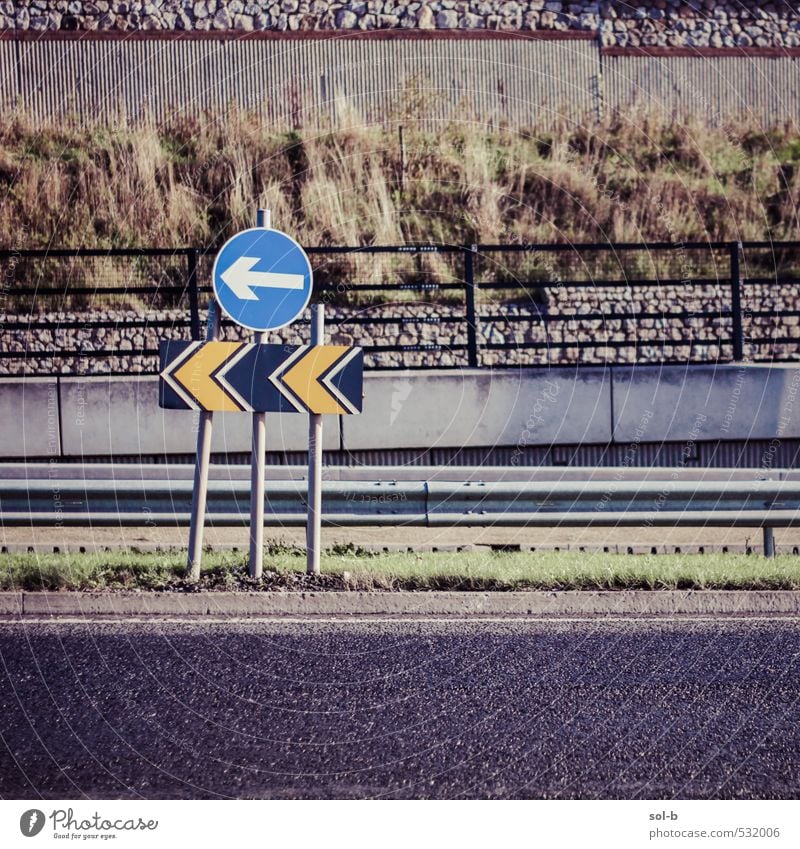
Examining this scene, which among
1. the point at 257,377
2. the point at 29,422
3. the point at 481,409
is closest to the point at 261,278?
the point at 257,377

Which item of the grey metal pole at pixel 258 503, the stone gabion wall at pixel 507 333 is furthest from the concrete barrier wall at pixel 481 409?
the grey metal pole at pixel 258 503

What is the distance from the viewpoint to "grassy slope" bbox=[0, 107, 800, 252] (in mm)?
16219

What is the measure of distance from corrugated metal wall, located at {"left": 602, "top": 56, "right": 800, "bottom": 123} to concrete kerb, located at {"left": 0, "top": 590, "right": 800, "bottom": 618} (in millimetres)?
14706

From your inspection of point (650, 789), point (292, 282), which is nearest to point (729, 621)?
point (650, 789)

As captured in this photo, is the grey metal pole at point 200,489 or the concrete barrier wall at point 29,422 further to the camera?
the concrete barrier wall at point 29,422

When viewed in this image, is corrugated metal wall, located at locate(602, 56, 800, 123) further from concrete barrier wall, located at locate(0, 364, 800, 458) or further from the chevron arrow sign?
the chevron arrow sign

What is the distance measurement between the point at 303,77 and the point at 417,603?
46.0ft

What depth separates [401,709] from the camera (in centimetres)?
422

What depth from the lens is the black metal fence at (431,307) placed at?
13.2m

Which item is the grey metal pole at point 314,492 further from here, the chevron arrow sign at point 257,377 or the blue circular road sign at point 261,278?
the blue circular road sign at point 261,278

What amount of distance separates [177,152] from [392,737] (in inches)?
624

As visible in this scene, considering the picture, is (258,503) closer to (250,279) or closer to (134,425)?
(250,279)

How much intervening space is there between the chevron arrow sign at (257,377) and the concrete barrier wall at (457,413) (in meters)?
3.49

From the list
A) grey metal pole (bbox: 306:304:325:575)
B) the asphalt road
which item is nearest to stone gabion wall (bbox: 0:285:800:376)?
grey metal pole (bbox: 306:304:325:575)
